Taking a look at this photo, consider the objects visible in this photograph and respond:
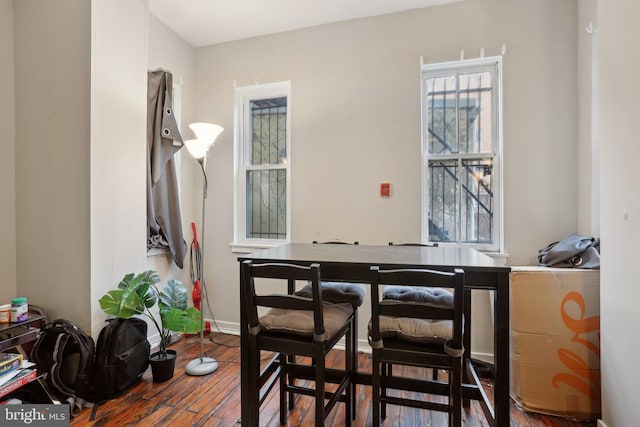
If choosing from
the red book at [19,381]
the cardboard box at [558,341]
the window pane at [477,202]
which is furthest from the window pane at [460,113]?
the red book at [19,381]

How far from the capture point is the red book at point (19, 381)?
1612mm

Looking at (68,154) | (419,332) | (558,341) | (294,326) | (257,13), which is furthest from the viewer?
(257,13)

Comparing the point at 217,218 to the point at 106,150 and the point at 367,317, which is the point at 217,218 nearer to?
the point at 106,150

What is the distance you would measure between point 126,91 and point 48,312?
64.9 inches

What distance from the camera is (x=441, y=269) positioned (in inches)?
53.6

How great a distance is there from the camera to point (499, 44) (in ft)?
8.18

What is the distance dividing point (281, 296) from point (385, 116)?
1923 millimetres

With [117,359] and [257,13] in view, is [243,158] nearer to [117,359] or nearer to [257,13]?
[257,13]

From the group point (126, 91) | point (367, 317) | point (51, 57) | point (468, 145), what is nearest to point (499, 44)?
point (468, 145)

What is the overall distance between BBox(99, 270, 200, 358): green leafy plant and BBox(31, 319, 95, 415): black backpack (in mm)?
227

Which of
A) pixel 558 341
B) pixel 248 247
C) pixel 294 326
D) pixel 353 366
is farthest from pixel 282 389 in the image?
pixel 558 341

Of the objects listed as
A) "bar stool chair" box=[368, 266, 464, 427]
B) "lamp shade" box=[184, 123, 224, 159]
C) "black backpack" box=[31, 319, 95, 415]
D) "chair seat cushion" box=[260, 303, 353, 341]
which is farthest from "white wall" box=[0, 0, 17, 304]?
"bar stool chair" box=[368, 266, 464, 427]

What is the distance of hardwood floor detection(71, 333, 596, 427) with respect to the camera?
181 centimetres

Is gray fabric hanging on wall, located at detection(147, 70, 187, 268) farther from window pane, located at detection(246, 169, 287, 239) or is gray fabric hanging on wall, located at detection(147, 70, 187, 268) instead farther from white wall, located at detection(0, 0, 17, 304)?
white wall, located at detection(0, 0, 17, 304)
